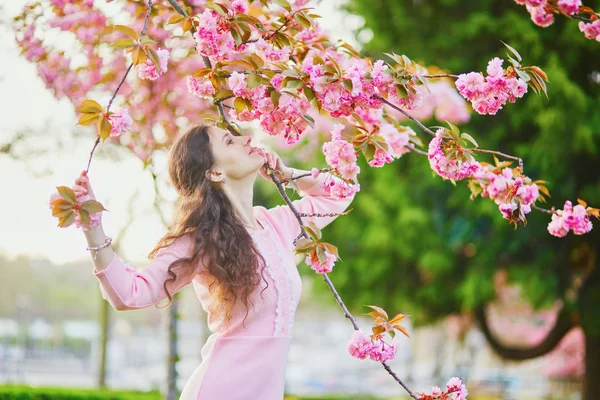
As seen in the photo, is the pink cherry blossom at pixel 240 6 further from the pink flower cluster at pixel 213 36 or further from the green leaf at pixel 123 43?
the green leaf at pixel 123 43

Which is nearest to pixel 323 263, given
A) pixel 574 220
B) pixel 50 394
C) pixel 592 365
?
pixel 574 220

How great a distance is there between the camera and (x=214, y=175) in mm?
2059

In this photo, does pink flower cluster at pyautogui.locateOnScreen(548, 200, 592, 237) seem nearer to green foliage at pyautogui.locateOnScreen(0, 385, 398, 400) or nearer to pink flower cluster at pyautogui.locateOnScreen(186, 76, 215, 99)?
pink flower cluster at pyautogui.locateOnScreen(186, 76, 215, 99)

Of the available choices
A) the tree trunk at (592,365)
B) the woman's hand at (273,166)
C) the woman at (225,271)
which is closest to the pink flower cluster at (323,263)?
the woman at (225,271)

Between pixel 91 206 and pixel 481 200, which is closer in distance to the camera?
pixel 91 206

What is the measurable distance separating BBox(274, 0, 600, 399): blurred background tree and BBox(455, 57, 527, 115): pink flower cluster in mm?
4614

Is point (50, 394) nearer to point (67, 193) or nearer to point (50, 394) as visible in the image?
point (50, 394)

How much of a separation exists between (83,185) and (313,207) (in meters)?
0.90

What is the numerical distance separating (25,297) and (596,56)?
63.0 ft

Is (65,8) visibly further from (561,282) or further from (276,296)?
(561,282)

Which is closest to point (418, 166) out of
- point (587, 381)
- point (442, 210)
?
point (442, 210)

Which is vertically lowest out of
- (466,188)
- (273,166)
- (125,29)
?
(466,188)

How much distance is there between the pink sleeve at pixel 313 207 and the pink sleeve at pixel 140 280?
0.40 meters

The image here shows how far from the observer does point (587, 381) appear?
24.3ft
